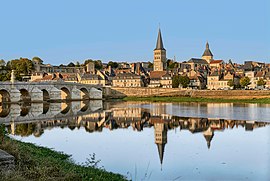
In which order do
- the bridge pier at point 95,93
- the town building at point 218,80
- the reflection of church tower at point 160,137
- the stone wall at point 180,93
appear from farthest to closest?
the town building at point 218,80
the bridge pier at point 95,93
the stone wall at point 180,93
the reflection of church tower at point 160,137

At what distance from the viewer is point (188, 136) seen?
17172 millimetres

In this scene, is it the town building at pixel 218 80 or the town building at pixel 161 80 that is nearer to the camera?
the town building at pixel 218 80

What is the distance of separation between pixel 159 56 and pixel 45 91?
4533 cm

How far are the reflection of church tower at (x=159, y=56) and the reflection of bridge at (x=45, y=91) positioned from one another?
3449cm

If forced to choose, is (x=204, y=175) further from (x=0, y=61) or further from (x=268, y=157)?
(x=0, y=61)

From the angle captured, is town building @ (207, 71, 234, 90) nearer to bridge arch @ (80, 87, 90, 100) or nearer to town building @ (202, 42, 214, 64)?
bridge arch @ (80, 87, 90, 100)

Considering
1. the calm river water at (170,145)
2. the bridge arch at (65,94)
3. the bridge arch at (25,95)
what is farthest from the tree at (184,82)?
the calm river water at (170,145)

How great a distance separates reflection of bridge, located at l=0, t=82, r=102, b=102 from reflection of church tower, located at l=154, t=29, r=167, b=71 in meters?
34.5

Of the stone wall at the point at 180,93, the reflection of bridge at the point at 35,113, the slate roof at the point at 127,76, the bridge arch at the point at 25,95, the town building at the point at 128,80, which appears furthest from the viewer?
the slate roof at the point at 127,76

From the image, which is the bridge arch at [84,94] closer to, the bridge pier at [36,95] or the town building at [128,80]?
the bridge pier at [36,95]

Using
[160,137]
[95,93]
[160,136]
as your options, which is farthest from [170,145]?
[95,93]

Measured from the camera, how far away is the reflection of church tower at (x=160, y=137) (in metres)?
13.5

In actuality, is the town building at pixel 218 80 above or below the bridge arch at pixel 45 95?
above

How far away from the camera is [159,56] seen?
91.9 m
